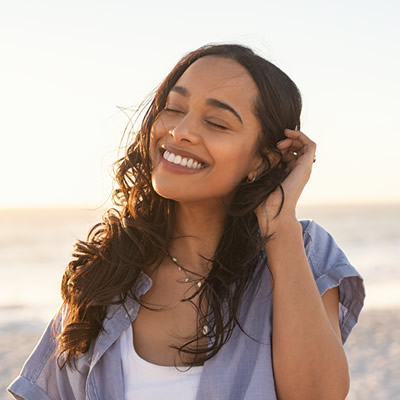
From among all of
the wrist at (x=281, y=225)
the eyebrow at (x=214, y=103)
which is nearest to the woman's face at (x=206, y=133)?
the eyebrow at (x=214, y=103)

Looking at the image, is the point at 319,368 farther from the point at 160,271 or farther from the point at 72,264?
the point at 72,264

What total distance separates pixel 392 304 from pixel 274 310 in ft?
33.9

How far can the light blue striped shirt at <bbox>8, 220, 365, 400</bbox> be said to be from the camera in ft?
8.75

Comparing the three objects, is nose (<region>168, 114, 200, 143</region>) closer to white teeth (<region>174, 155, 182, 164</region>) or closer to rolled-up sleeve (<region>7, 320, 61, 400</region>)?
white teeth (<region>174, 155, 182, 164</region>)

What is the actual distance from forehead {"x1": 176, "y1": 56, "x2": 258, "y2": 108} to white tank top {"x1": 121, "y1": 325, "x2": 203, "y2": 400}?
1061mm

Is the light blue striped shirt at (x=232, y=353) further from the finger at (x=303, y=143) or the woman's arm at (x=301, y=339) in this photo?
the finger at (x=303, y=143)

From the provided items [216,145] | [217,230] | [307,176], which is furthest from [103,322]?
[307,176]

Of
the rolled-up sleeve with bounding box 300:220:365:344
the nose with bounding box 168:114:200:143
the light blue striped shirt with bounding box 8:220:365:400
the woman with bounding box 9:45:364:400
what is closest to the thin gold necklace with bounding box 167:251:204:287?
the woman with bounding box 9:45:364:400

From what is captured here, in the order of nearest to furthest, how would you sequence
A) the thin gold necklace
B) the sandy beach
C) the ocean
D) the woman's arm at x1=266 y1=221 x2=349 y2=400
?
the woman's arm at x1=266 y1=221 x2=349 y2=400
the thin gold necklace
the sandy beach
the ocean

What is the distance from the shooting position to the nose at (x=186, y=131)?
275 cm

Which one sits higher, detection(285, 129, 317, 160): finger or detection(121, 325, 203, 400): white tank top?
detection(285, 129, 317, 160): finger

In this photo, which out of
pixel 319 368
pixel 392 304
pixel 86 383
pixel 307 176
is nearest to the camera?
pixel 319 368

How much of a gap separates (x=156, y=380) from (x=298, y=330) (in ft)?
1.88

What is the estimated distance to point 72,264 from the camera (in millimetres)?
3078
